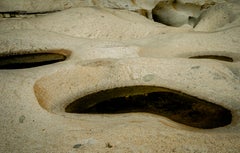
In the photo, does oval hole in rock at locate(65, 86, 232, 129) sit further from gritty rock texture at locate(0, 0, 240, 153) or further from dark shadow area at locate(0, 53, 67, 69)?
dark shadow area at locate(0, 53, 67, 69)

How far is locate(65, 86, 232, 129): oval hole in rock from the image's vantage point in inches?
139

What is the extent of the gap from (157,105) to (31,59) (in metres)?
3.21

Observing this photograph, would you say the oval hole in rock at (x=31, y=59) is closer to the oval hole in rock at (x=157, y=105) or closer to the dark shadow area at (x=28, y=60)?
the dark shadow area at (x=28, y=60)

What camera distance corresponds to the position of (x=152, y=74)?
15.3 feet

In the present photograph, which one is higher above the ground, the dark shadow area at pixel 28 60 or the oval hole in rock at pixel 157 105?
the oval hole in rock at pixel 157 105

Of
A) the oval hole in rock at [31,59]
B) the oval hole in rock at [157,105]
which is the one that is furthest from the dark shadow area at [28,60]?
the oval hole in rock at [157,105]

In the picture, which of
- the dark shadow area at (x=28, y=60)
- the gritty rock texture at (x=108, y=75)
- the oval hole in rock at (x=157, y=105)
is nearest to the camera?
the gritty rock texture at (x=108, y=75)

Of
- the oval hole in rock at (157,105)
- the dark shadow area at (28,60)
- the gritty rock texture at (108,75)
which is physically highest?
the gritty rock texture at (108,75)

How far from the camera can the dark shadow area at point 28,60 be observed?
5520 mm

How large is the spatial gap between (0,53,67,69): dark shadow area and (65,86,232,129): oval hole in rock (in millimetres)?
1851

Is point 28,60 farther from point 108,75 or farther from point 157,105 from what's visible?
point 157,105

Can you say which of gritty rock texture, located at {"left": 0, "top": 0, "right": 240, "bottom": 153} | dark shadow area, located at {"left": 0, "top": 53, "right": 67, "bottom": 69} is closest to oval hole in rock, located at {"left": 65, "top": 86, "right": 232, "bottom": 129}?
gritty rock texture, located at {"left": 0, "top": 0, "right": 240, "bottom": 153}

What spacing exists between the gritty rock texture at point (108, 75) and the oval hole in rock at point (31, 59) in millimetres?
33

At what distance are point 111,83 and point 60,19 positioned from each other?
3694 millimetres
